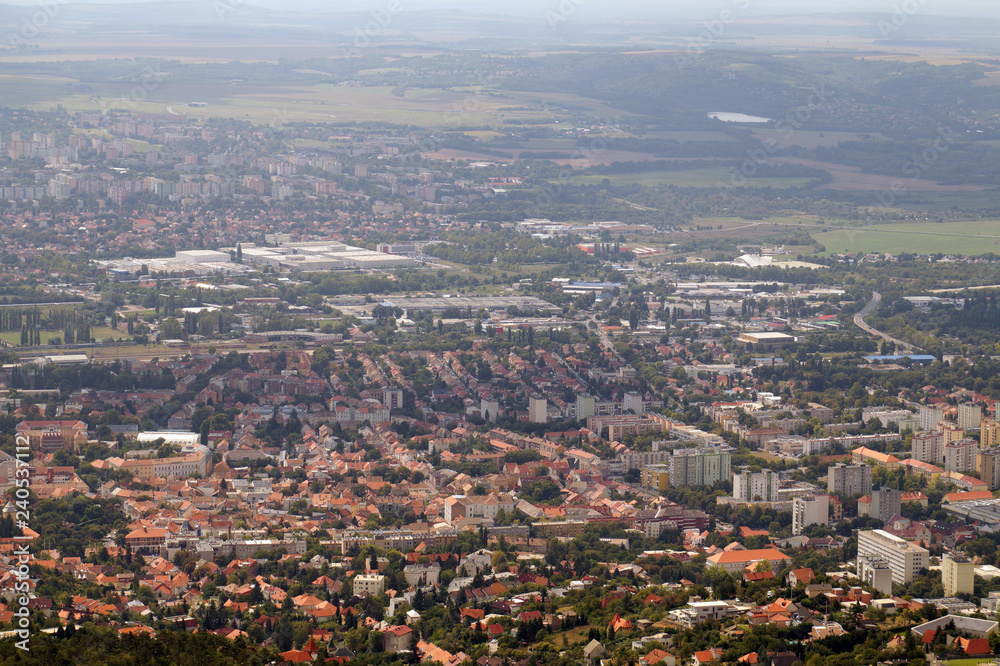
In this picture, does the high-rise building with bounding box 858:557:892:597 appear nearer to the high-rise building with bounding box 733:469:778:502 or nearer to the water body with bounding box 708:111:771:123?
the high-rise building with bounding box 733:469:778:502

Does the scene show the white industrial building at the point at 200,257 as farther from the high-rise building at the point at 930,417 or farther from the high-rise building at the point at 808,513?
the high-rise building at the point at 808,513

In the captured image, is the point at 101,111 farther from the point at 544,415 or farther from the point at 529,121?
the point at 544,415

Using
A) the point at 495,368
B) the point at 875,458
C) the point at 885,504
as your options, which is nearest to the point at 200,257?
the point at 495,368

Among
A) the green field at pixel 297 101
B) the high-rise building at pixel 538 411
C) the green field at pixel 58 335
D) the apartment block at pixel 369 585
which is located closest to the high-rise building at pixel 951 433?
the high-rise building at pixel 538 411

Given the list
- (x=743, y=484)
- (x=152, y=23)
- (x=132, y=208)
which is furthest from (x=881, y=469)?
(x=152, y=23)

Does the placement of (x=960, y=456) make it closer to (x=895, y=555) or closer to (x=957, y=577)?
(x=895, y=555)

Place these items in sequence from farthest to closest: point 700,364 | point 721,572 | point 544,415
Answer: point 700,364 < point 544,415 < point 721,572
